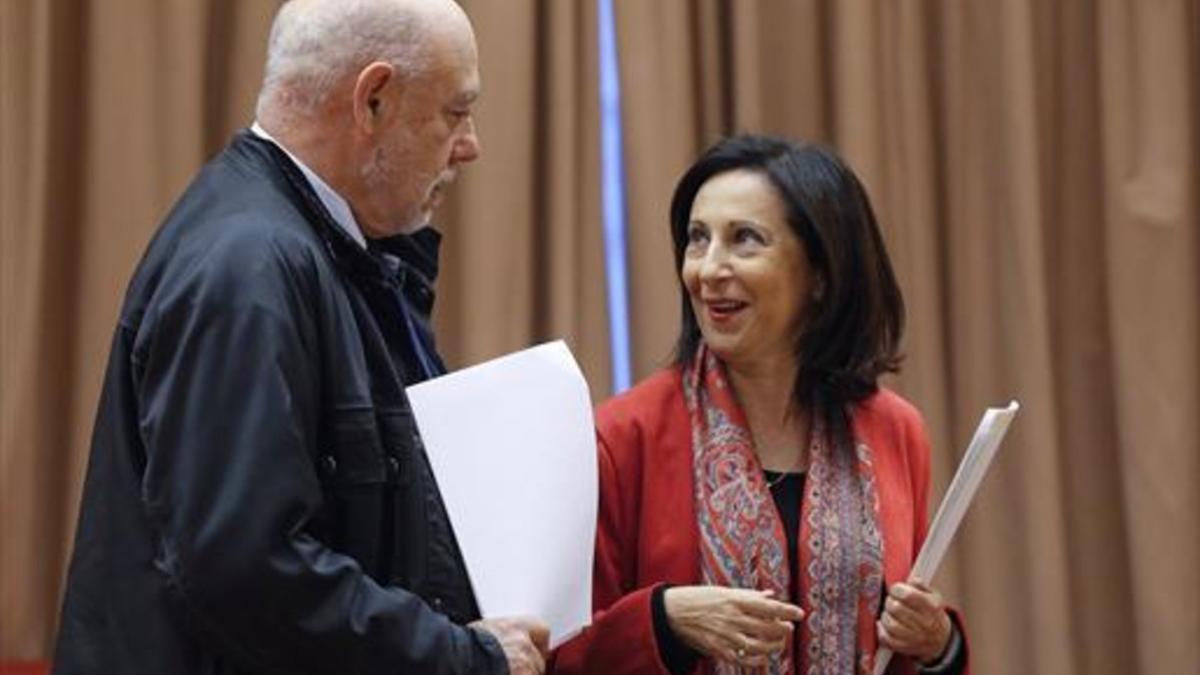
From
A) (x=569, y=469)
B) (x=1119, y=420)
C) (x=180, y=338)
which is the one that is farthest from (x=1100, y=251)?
(x=180, y=338)

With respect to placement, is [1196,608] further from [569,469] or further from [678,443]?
[569,469]

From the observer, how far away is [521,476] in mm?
1706

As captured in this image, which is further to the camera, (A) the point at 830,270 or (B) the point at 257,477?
(A) the point at 830,270

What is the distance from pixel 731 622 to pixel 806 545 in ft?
0.61

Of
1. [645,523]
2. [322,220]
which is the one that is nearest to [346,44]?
[322,220]

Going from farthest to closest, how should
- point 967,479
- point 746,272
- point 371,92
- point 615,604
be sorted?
point 746,272, point 615,604, point 967,479, point 371,92

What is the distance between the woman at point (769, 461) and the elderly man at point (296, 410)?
1.20 feet

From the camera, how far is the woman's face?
2.12 metres

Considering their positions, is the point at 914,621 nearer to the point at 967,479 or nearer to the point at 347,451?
the point at 967,479

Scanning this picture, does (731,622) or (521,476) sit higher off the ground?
(521,476)

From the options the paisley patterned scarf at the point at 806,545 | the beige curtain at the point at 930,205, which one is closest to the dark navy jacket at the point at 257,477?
the paisley patterned scarf at the point at 806,545

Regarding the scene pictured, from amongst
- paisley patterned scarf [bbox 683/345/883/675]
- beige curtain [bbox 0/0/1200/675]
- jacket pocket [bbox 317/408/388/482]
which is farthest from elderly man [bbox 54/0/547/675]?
beige curtain [bbox 0/0/1200/675]

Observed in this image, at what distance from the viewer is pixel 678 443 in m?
2.10

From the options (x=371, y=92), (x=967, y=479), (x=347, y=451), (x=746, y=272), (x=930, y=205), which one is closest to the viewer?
(x=347, y=451)
